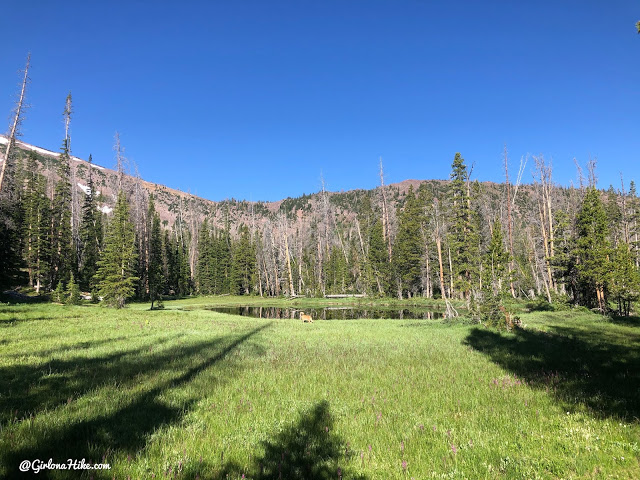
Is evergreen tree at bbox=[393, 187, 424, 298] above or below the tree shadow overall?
above

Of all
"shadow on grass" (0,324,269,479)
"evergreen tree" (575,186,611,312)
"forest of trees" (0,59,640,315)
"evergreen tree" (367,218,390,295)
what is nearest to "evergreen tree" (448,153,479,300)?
"forest of trees" (0,59,640,315)

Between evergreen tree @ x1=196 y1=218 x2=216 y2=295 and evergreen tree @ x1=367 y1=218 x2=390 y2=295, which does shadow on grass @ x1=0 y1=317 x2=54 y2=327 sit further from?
evergreen tree @ x1=196 y1=218 x2=216 y2=295

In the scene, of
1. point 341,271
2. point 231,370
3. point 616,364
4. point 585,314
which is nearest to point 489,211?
point 341,271

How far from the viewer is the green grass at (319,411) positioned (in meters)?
4.69

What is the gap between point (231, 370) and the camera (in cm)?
1031

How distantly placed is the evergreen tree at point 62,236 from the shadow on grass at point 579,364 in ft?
177

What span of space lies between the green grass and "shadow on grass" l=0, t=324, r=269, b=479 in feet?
0.09

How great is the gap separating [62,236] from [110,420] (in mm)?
55694

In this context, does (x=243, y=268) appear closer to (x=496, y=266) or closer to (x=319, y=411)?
(x=496, y=266)

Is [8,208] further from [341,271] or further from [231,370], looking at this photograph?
[341,271]

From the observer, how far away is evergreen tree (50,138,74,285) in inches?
1855

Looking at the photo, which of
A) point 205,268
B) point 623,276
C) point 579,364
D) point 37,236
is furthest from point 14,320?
point 205,268

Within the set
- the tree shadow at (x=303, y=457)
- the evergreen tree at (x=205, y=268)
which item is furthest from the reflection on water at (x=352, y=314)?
the evergreen tree at (x=205, y=268)

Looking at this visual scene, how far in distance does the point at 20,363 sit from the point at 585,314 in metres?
37.1
